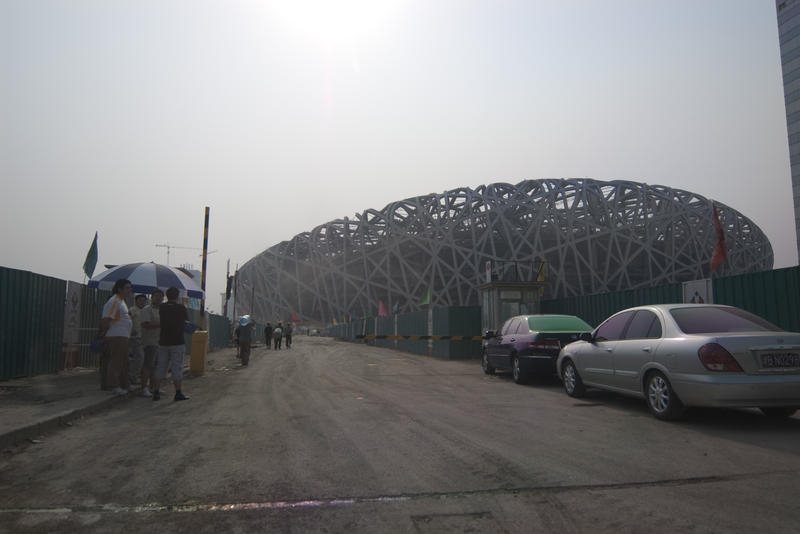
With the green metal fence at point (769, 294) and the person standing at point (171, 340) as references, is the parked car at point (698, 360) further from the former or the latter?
the person standing at point (171, 340)

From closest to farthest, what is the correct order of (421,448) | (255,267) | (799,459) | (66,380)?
(799,459)
(421,448)
(66,380)
(255,267)

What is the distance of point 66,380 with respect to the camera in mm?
11430

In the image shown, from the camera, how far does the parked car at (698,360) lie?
6066mm

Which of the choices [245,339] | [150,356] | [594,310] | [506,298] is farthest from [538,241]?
[150,356]

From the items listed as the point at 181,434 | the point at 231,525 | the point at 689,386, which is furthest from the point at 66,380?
the point at 689,386

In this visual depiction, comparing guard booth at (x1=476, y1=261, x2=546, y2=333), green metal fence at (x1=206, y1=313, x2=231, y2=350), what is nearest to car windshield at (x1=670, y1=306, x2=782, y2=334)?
guard booth at (x1=476, y1=261, x2=546, y2=333)

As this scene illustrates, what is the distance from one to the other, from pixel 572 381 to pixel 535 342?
6.70ft

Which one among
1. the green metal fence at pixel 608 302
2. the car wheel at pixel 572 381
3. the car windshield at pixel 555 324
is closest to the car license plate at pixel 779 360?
the car wheel at pixel 572 381

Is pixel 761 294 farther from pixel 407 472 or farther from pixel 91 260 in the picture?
pixel 91 260

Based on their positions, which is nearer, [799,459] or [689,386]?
[799,459]

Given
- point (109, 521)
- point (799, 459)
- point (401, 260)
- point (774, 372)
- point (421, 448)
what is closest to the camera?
point (109, 521)

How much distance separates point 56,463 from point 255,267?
3406 inches

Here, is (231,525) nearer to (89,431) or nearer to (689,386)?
(89,431)

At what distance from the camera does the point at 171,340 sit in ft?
30.1
